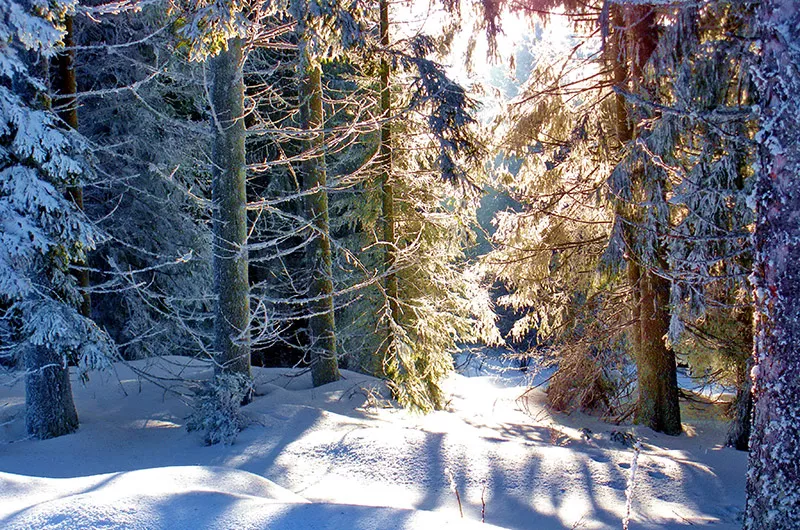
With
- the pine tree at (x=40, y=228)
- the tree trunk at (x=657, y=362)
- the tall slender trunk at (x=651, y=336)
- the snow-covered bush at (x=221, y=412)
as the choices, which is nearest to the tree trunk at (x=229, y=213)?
the snow-covered bush at (x=221, y=412)

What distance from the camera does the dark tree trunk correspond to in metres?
6.71

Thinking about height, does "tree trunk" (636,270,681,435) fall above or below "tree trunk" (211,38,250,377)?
below

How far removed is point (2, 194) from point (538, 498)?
659cm

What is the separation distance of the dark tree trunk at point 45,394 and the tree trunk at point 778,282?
22.9 feet

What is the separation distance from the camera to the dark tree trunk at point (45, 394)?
22.0 feet

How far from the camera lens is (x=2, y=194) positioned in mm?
6324

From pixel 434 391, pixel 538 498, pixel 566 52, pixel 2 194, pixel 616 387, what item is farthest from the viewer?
pixel 616 387

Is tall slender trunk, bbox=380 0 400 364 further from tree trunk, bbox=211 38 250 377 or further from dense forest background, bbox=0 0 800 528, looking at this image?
tree trunk, bbox=211 38 250 377

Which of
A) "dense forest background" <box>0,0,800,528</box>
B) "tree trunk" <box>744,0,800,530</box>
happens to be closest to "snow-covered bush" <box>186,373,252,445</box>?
"dense forest background" <box>0,0,800,528</box>

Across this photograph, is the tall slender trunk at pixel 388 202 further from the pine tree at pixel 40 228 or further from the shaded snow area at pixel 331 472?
the pine tree at pixel 40 228

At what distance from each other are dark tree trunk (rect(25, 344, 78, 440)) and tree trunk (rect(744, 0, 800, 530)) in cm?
697

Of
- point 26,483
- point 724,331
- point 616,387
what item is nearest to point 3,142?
point 26,483

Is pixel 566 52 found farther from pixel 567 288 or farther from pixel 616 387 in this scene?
pixel 616 387

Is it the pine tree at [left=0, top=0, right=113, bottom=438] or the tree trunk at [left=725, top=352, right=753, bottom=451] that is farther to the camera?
the tree trunk at [left=725, top=352, right=753, bottom=451]
